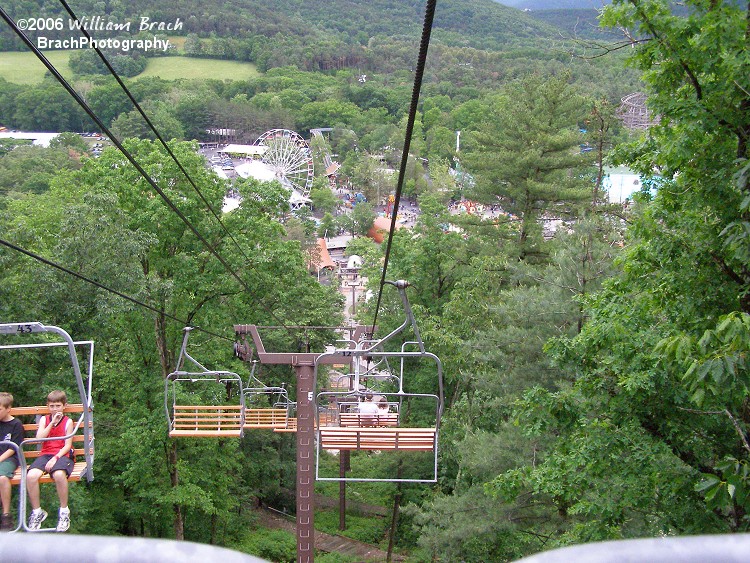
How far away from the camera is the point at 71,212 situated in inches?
552

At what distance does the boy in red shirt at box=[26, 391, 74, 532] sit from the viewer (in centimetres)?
668

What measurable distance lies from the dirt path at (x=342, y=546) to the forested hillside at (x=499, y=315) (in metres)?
0.63

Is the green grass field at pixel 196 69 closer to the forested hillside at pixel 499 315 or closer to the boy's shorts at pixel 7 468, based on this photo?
the forested hillside at pixel 499 315

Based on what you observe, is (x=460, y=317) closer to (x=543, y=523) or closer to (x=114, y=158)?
(x=543, y=523)

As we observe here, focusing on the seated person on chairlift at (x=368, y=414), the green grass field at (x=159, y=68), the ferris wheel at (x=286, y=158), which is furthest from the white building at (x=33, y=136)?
the seated person on chairlift at (x=368, y=414)

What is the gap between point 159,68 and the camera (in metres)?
130

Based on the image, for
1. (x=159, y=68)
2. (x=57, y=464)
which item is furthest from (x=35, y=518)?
(x=159, y=68)

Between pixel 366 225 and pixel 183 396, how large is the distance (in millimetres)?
57806

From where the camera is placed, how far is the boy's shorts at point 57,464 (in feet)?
22.3

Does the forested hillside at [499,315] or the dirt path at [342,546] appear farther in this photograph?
the dirt path at [342,546]

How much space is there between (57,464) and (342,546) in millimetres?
16070

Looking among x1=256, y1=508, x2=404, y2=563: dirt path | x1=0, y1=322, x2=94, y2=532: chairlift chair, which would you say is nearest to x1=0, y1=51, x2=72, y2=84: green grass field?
x1=256, y1=508, x2=404, y2=563: dirt path

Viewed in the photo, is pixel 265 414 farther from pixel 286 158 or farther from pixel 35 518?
pixel 286 158

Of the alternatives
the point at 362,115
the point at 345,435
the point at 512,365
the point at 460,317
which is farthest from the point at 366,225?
the point at 345,435
